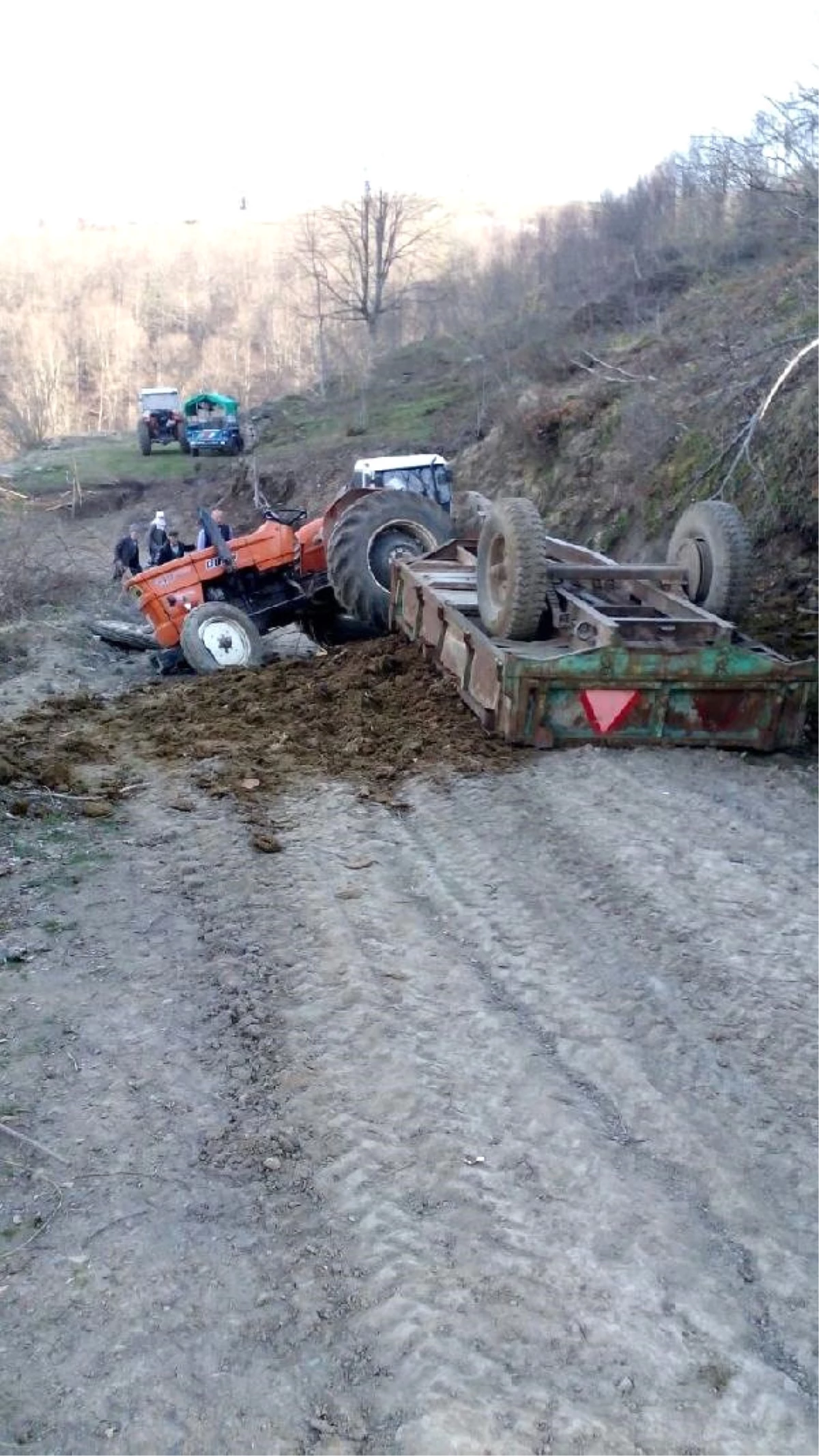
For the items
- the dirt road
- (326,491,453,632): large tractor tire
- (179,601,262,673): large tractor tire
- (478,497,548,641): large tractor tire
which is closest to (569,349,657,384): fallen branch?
(326,491,453,632): large tractor tire

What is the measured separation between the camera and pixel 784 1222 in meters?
3.60

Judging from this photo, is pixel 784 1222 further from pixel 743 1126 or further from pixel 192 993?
pixel 192 993

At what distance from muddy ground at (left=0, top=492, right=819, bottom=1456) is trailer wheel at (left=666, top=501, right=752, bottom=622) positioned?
1.48 meters

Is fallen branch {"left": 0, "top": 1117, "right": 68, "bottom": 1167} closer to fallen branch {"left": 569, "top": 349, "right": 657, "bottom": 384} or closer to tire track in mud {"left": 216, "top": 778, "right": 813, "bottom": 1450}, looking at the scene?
tire track in mud {"left": 216, "top": 778, "right": 813, "bottom": 1450}

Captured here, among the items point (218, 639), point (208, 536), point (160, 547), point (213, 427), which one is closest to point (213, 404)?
point (213, 427)

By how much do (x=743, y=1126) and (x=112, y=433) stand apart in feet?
159

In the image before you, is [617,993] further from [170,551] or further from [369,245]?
[369,245]

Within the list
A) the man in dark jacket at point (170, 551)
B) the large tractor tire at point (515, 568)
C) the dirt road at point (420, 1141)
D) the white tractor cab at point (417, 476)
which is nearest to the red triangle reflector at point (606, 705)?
the large tractor tire at point (515, 568)

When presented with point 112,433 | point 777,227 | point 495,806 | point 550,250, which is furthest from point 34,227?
point 495,806

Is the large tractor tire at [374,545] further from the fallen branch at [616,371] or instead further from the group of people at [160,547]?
the fallen branch at [616,371]

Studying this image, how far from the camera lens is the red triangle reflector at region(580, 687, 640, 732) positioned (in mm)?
7414

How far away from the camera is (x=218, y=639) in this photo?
11.4 meters

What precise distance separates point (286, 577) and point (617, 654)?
219 inches

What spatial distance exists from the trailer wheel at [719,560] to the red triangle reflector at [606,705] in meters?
1.44
